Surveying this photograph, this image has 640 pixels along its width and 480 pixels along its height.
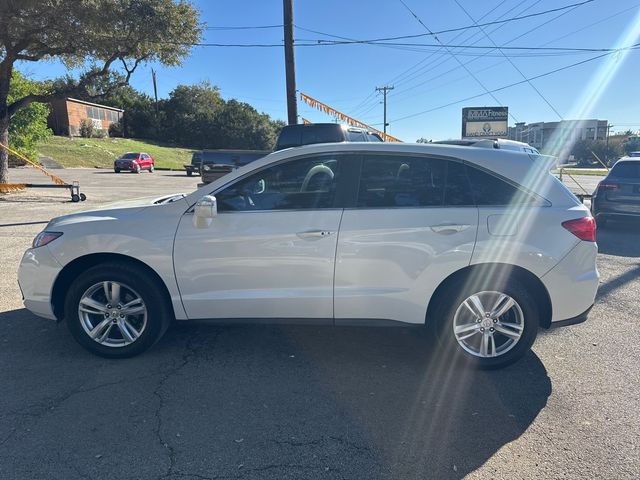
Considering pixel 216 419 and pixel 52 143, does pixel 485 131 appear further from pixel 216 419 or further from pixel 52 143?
pixel 52 143

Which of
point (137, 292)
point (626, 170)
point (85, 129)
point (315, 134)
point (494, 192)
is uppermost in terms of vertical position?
point (85, 129)

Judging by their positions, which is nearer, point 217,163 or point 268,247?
point 268,247

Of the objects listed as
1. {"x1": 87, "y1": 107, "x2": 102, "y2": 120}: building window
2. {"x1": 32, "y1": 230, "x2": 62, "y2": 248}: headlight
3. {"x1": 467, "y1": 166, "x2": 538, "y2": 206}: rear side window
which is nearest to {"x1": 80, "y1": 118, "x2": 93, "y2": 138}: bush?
{"x1": 87, "y1": 107, "x2": 102, "y2": 120}: building window

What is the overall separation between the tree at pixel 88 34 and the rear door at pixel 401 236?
43.4 ft

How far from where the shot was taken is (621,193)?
9062 millimetres

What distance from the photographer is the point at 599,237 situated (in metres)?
9.02

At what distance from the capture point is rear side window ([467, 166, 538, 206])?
3398 millimetres

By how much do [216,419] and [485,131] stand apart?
3779cm

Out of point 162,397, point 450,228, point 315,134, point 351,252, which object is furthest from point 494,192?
point 315,134

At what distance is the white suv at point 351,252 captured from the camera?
3.34m

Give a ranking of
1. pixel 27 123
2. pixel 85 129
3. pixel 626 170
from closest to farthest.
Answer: pixel 626 170 < pixel 27 123 < pixel 85 129

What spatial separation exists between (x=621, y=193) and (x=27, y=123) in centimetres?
2460

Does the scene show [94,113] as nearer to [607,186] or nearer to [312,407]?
[607,186]

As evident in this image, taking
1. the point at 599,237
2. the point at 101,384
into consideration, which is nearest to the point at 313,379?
the point at 101,384
